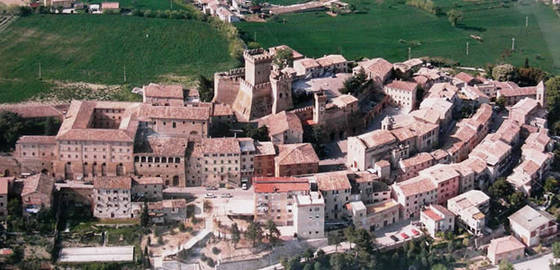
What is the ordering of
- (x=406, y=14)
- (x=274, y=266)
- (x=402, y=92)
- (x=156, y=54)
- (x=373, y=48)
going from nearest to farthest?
1. (x=274, y=266)
2. (x=402, y=92)
3. (x=156, y=54)
4. (x=373, y=48)
5. (x=406, y=14)

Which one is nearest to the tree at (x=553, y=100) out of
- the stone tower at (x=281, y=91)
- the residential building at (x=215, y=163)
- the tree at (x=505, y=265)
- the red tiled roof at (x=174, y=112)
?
the tree at (x=505, y=265)

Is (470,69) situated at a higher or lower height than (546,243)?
higher

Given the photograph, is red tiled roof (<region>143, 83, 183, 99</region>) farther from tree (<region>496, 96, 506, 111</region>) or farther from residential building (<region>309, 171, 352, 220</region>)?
tree (<region>496, 96, 506, 111</region>)

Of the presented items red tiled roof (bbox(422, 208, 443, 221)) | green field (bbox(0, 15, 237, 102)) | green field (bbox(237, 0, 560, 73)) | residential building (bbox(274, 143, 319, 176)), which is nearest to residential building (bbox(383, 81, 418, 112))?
residential building (bbox(274, 143, 319, 176))

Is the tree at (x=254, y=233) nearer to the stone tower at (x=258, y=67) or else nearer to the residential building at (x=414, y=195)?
the residential building at (x=414, y=195)

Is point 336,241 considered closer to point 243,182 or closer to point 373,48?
point 243,182

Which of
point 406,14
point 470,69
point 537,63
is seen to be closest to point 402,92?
point 470,69
